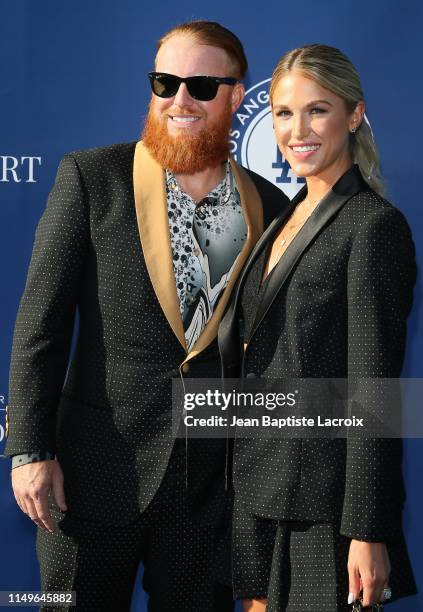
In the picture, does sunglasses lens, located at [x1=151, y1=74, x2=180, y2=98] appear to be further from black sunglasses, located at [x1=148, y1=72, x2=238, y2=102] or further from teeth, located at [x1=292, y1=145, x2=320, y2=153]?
teeth, located at [x1=292, y1=145, x2=320, y2=153]

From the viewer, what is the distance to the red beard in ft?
8.13

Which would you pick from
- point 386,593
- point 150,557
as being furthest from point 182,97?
point 386,593

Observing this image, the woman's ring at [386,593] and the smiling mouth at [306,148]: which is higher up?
the smiling mouth at [306,148]

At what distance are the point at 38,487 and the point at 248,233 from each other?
839 millimetres

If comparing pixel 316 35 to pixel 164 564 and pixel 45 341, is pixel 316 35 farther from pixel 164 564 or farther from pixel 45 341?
pixel 164 564

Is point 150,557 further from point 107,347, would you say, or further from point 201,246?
point 201,246

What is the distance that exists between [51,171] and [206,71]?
35.6 inches

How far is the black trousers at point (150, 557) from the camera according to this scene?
239cm

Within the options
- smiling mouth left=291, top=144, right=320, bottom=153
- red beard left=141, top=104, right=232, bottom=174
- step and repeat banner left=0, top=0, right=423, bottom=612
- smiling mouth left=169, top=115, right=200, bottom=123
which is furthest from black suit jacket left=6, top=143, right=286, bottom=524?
step and repeat banner left=0, top=0, right=423, bottom=612

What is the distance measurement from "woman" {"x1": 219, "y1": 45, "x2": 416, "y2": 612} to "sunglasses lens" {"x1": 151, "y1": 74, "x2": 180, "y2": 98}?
323 millimetres

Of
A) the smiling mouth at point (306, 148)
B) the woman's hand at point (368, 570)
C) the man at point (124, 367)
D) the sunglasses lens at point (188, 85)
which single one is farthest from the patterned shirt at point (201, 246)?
the woman's hand at point (368, 570)

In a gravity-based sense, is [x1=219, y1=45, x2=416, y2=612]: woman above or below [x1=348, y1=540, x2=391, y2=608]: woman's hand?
above

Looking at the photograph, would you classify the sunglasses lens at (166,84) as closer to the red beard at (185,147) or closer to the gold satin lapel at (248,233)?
the red beard at (185,147)

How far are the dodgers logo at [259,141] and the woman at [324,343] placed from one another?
918 millimetres
